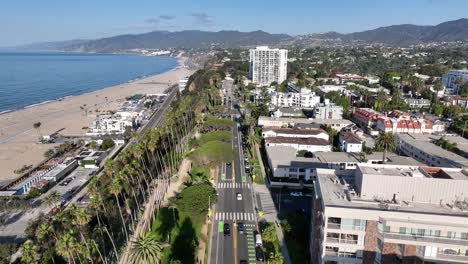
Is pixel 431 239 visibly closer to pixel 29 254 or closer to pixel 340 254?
pixel 340 254

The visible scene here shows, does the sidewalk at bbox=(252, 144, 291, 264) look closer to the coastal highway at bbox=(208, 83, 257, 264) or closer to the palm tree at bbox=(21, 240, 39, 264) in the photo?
the coastal highway at bbox=(208, 83, 257, 264)

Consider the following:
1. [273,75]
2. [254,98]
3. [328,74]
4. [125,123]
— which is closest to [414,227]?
[125,123]

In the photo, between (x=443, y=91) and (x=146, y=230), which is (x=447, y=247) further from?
(x=443, y=91)

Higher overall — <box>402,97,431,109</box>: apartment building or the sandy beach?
<box>402,97,431,109</box>: apartment building

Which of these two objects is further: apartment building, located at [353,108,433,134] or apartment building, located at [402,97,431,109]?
apartment building, located at [402,97,431,109]

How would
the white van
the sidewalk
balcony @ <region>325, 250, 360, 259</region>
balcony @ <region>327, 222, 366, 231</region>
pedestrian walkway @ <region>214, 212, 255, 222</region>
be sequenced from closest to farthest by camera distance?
balcony @ <region>327, 222, 366, 231</region> → balcony @ <region>325, 250, 360, 259</region> → the sidewalk → the white van → pedestrian walkway @ <region>214, 212, 255, 222</region>

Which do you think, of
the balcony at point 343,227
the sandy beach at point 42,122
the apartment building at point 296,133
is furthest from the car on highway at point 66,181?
the balcony at point 343,227

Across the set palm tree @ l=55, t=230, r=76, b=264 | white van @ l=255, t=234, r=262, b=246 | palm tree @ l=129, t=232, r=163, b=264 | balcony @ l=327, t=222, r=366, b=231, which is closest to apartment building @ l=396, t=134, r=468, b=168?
white van @ l=255, t=234, r=262, b=246
